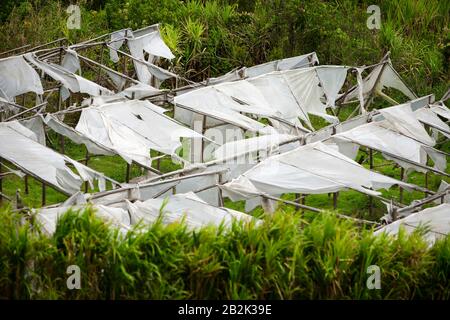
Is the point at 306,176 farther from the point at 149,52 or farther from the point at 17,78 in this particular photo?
the point at 149,52

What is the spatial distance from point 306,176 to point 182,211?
2.16 metres

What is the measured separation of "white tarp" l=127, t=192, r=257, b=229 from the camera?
13.4 m

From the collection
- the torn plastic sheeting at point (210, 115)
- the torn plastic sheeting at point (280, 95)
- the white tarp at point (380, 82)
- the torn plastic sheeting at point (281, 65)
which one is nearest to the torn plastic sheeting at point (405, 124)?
the torn plastic sheeting at point (280, 95)

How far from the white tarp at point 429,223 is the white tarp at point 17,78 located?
21.8 ft

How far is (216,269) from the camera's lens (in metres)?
11.4

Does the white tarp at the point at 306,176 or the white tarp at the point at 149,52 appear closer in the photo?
the white tarp at the point at 306,176

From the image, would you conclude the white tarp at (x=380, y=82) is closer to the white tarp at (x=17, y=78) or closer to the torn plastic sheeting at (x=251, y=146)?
the torn plastic sheeting at (x=251, y=146)

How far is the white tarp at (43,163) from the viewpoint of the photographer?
47.5 ft

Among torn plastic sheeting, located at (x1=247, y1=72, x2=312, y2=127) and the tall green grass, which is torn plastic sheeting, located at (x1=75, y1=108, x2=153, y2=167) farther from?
the tall green grass

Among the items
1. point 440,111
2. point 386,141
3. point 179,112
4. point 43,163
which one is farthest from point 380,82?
point 43,163

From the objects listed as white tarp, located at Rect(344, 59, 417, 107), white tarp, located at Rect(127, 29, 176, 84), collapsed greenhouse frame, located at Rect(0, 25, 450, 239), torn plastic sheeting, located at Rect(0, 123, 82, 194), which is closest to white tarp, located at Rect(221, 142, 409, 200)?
collapsed greenhouse frame, located at Rect(0, 25, 450, 239)

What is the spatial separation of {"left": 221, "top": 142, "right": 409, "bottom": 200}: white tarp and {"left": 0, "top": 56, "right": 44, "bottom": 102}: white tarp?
458 centimetres

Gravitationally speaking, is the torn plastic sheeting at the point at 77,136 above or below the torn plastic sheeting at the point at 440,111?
below

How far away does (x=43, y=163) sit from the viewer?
14.8 m
